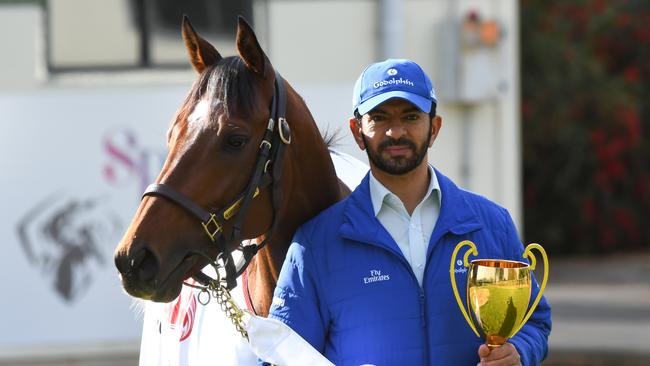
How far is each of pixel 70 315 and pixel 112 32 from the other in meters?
1.85

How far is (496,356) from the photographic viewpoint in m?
2.60

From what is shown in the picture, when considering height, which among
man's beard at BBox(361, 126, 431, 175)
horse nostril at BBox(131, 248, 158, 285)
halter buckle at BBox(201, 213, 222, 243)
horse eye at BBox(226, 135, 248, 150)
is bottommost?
horse nostril at BBox(131, 248, 158, 285)

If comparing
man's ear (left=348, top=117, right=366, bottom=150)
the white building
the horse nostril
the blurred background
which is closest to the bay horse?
the horse nostril

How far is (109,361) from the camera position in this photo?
7.41 m

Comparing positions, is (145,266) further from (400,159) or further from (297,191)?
(400,159)

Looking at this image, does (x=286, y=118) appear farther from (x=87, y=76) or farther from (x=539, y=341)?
(x=87, y=76)

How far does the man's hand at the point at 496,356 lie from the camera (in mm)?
2598

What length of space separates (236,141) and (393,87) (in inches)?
16.4

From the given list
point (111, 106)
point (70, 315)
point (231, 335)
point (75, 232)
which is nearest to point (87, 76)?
point (111, 106)

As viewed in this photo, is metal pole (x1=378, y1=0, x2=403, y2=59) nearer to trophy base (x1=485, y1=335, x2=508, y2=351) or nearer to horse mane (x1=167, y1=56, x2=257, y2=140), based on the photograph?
horse mane (x1=167, y1=56, x2=257, y2=140)

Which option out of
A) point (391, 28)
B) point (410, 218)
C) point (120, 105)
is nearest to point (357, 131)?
point (410, 218)

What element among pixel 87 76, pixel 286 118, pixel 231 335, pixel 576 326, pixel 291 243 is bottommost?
pixel 576 326

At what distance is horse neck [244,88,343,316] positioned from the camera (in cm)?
307

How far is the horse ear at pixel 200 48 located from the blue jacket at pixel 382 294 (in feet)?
1.90
